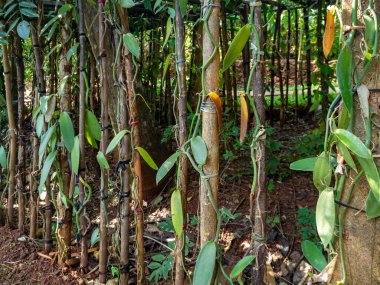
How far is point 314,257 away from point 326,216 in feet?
0.56

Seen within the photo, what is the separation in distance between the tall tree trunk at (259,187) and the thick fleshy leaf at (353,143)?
0.56 ft

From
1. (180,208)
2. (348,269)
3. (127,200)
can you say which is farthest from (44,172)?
Answer: (348,269)

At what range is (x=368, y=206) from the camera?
2.70 ft

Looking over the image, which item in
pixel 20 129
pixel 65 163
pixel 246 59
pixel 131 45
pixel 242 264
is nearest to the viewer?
pixel 242 264

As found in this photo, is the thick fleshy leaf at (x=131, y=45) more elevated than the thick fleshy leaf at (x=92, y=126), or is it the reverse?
the thick fleshy leaf at (x=131, y=45)

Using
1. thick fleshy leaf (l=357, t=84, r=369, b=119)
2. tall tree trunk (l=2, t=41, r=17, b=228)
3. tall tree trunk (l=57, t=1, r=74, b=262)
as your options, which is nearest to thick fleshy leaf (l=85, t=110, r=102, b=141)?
tall tree trunk (l=57, t=1, r=74, b=262)

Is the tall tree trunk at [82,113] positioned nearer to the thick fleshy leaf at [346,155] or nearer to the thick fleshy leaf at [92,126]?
the thick fleshy leaf at [92,126]

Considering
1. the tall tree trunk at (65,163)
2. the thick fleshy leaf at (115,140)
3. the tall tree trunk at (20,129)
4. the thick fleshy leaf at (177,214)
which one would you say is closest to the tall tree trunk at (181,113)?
the thick fleshy leaf at (177,214)

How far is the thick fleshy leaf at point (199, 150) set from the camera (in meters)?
0.97

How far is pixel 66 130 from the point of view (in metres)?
1.36

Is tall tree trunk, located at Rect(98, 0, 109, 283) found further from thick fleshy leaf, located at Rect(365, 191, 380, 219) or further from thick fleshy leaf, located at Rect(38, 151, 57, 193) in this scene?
thick fleshy leaf, located at Rect(365, 191, 380, 219)

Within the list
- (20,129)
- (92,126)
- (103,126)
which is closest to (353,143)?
(103,126)

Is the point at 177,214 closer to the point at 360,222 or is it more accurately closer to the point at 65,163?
the point at 360,222

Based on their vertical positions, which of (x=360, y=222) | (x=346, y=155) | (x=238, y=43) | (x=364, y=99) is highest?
(x=238, y=43)
